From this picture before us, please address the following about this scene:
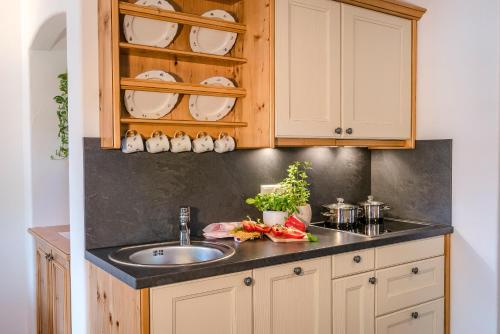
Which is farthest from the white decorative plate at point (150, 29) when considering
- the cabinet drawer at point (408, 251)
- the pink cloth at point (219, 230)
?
the cabinet drawer at point (408, 251)

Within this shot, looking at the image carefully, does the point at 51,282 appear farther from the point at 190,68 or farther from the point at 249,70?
the point at 249,70

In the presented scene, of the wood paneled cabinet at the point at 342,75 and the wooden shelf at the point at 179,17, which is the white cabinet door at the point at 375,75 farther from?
the wooden shelf at the point at 179,17

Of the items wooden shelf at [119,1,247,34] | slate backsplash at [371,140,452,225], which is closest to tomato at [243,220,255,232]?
wooden shelf at [119,1,247,34]

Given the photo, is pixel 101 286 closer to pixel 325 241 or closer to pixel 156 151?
pixel 156 151

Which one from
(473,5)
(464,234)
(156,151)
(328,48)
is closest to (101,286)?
(156,151)

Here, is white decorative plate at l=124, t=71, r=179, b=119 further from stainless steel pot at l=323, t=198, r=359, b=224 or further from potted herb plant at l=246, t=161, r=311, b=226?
stainless steel pot at l=323, t=198, r=359, b=224

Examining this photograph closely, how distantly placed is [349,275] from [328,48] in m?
1.12

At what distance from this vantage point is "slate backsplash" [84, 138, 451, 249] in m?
2.11

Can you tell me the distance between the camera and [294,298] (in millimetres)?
1994

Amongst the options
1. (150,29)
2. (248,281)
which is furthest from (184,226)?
(150,29)

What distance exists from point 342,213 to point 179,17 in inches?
53.2

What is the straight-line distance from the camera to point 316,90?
2357 mm

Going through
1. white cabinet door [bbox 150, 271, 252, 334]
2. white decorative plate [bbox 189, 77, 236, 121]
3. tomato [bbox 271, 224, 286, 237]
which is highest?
white decorative plate [bbox 189, 77, 236, 121]

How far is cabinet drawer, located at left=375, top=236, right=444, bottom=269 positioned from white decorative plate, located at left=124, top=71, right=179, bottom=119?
3.98ft
